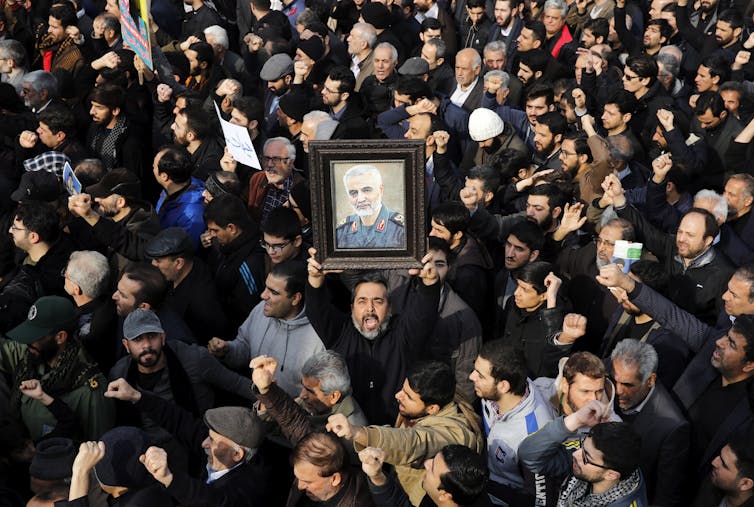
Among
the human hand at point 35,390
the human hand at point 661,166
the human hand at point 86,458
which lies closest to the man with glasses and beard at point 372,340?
the human hand at point 35,390

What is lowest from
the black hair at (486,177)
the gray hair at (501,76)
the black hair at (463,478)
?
the black hair at (463,478)

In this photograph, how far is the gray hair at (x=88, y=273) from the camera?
19.3ft

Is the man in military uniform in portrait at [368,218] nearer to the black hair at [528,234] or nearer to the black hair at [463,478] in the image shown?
the black hair at [463,478]

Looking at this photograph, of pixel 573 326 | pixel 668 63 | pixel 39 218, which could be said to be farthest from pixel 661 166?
pixel 39 218

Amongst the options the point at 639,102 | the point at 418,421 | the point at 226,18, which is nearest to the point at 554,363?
the point at 418,421

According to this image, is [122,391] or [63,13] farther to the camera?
[63,13]

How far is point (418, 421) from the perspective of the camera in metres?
4.86

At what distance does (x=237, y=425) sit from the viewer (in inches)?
177

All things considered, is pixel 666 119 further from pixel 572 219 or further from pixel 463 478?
pixel 463 478

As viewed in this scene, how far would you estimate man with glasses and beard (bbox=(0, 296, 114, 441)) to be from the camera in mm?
5000

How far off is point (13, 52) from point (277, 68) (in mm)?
2793

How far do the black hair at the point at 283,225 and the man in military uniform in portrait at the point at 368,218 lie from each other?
4.58ft

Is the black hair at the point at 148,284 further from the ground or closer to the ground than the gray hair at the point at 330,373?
further from the ground

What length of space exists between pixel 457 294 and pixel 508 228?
3.10 feet
